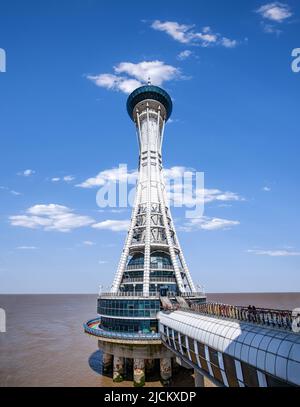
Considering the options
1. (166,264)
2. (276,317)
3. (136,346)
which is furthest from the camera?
(166,264)

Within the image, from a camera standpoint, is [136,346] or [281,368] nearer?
[281,368]

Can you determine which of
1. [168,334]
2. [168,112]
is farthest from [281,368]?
[168,112]

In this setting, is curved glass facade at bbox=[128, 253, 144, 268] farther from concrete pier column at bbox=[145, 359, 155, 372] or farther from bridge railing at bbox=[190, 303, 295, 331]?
bridge railing at bbox=[190, 303, 295, 331]

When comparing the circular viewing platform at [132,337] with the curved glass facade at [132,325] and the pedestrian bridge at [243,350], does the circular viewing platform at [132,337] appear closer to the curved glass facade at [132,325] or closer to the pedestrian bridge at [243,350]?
the curved glass facade at [132,325]

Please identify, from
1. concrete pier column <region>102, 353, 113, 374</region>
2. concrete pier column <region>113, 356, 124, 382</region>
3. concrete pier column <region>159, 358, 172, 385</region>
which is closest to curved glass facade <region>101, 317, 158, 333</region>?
concrete pier column <region>113, 356, 124, 382</region>

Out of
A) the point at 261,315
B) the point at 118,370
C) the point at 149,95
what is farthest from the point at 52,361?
the point at 149,95

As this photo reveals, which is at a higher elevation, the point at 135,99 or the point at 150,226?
the point at 135,99

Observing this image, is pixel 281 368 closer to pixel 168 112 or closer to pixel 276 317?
pixel 276 317
